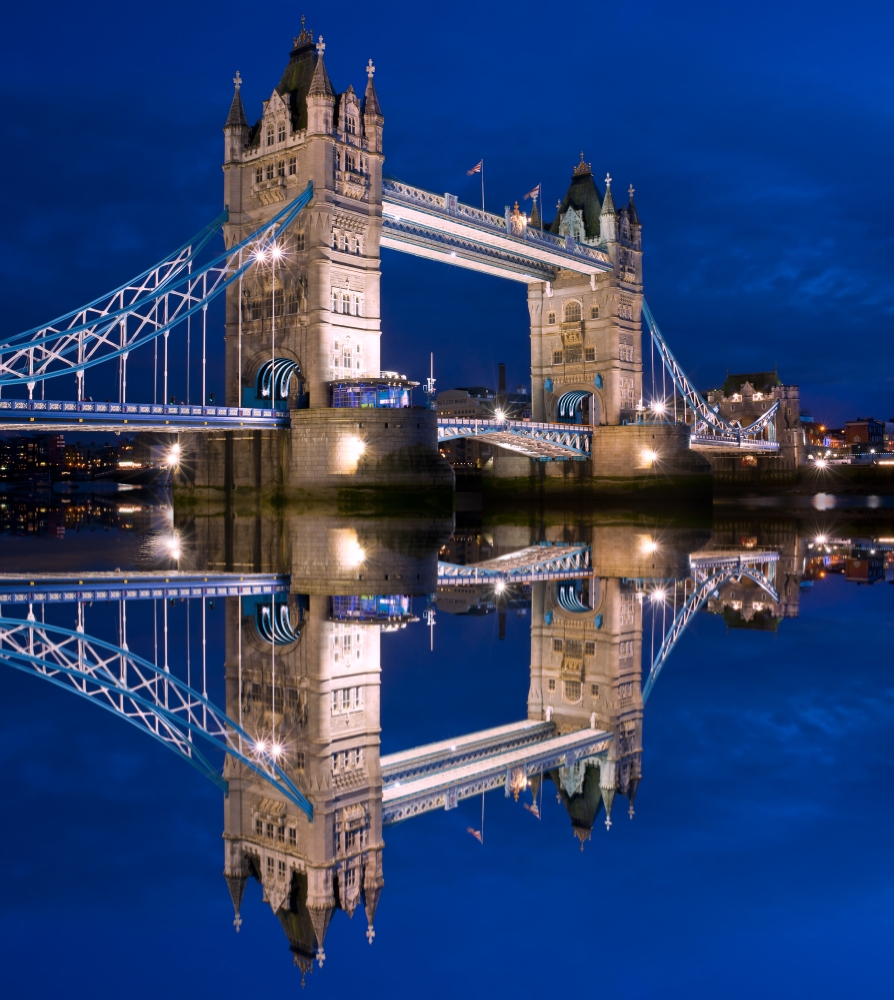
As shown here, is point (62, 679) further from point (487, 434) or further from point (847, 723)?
point (487, 434)

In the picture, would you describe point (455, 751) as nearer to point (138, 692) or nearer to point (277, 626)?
point (138, 692)

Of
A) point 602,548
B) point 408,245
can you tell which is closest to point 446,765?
point 602,548

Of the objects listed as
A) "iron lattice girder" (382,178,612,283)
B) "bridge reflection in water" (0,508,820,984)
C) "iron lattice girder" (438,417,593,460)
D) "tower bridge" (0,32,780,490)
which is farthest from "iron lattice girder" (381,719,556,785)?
"iron lattice girder" (438,417,593,460)

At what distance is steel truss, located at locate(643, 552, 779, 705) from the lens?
7916 millimetres

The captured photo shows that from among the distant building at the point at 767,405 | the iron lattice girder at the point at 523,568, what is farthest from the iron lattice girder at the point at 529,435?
the distant building at the point at 767,405

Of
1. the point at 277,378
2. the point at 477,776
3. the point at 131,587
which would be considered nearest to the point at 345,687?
the point at 477,776

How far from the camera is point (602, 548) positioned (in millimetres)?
19422

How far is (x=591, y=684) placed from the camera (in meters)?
7.39

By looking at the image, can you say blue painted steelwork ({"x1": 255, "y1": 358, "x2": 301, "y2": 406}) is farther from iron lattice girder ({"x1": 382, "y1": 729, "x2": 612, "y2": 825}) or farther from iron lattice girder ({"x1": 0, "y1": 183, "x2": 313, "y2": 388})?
iron lattice girder ({"x1": 382, "y1": 729, "x2": 612, "y2": 825})

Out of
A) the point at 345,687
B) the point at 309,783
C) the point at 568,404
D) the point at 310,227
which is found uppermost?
the point at 310,227

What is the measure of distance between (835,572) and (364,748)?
10.8 m

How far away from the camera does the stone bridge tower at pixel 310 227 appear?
31672 millimetres

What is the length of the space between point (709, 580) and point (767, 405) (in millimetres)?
75794

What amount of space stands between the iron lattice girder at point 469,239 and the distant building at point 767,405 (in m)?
40.1
